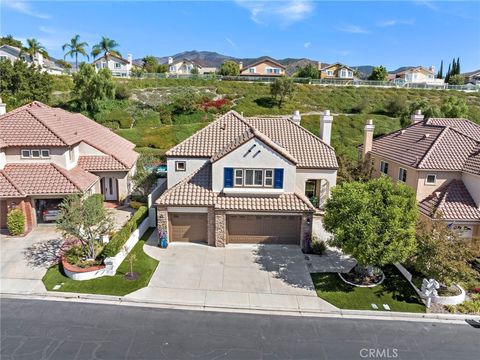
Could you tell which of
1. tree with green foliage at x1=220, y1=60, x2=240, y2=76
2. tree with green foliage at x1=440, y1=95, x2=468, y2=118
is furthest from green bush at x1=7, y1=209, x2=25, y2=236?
tree with green foliage at x1=220, y1=60, x2=240, y2=76

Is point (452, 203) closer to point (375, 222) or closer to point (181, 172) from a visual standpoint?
point (375, 222)

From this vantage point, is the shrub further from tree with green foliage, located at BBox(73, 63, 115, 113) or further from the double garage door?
tree with green foliage, located at BBox(73, 63, 115, 113)

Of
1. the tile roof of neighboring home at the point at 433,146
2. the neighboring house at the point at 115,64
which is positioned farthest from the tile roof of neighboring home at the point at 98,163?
the neighboring house at the point at 115,64

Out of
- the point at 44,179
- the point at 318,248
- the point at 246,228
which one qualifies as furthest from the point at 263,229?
the point at 44,179

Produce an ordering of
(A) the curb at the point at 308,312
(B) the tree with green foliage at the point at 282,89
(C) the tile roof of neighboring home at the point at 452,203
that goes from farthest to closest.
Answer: (B) the tree with green foliage at the point at 282,89 < (C) the tile roof of neighboring home at the point at 452,203 < (A) the curb at the point at 308,312

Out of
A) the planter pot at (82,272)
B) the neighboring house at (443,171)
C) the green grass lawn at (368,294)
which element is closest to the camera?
the green grass lawn at (368,294)

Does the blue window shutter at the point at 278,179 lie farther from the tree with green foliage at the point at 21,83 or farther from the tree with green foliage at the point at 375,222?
the tree with green foliage at the point at 21,83
